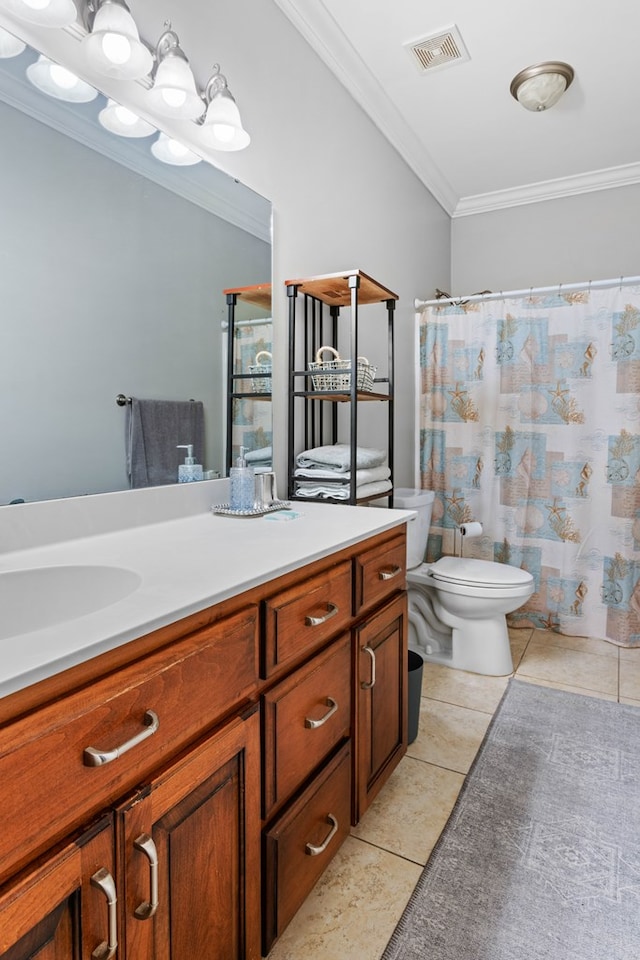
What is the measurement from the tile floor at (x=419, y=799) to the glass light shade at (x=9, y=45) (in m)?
1.84

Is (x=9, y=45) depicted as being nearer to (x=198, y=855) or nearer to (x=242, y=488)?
(x=242, y=488)

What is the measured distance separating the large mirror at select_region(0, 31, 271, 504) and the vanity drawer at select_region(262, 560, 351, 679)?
54 cm

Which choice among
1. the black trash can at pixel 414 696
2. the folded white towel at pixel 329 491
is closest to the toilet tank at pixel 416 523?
the folded white towel at pixel 329 491

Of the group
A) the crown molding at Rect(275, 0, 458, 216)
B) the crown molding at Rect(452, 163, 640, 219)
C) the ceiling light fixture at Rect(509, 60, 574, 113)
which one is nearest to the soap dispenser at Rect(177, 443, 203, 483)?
the crown molding at Rect(275, 0, 458, 216)

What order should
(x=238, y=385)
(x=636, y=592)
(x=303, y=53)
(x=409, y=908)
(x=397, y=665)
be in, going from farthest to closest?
1. (x=636, y=592)
2. (x=303, y=53)
3. (x=238, y=385)
4. (x=397, y=665)
5. (x=409, y=908)

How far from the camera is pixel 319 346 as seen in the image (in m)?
2.13

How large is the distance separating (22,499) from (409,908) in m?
1.22

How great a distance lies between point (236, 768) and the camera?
88 centimetres

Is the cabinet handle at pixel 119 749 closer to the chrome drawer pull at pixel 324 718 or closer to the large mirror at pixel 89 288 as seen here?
the chrome drawer pull at pixel 324 718

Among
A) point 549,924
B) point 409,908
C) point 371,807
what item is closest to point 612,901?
point 549,924

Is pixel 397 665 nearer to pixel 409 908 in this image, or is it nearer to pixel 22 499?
pixel 409 908

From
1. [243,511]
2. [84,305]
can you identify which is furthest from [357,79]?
[243,511]

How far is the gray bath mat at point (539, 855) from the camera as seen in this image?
3.74 ft

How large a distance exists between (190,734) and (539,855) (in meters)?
1.09
